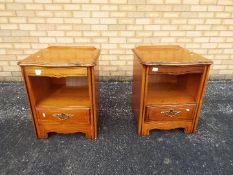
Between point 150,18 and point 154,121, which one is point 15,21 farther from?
point 154,121

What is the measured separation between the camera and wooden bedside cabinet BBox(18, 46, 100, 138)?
1635 mm

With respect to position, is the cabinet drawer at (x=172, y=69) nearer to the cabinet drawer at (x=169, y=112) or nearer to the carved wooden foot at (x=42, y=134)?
the cabinet drawer at (x=169, y=112)

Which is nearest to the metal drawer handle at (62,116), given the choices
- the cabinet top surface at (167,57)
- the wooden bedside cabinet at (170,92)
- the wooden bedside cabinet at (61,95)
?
the wooden bedside cabinet at (61,95)

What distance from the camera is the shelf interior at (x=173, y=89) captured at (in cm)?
192

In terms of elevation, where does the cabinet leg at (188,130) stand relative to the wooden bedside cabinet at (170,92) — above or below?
below

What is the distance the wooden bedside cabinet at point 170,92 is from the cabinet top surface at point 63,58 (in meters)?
0.48

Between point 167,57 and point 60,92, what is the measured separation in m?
1.16

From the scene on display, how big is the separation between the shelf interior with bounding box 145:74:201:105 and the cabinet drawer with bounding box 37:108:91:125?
1.98ft

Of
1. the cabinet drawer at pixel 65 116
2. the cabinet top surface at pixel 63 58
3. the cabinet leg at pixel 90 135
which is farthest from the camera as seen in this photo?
the cabinet leg at pixel 90 135

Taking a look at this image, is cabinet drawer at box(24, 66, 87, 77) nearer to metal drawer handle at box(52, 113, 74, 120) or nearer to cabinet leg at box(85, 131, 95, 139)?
metal drawer handle at box(52, 113, 74, 120)

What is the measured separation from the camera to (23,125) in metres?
2.15

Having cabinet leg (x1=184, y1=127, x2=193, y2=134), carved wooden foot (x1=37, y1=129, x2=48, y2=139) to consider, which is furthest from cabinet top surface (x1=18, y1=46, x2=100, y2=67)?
cabinet leg (x1=184, y1=127, x2=193, y2=134)

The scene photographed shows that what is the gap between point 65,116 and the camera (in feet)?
6.06

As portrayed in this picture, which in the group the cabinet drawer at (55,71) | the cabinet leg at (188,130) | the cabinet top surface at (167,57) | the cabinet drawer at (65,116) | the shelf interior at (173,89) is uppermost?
the cabinet top surface at (167,57)
